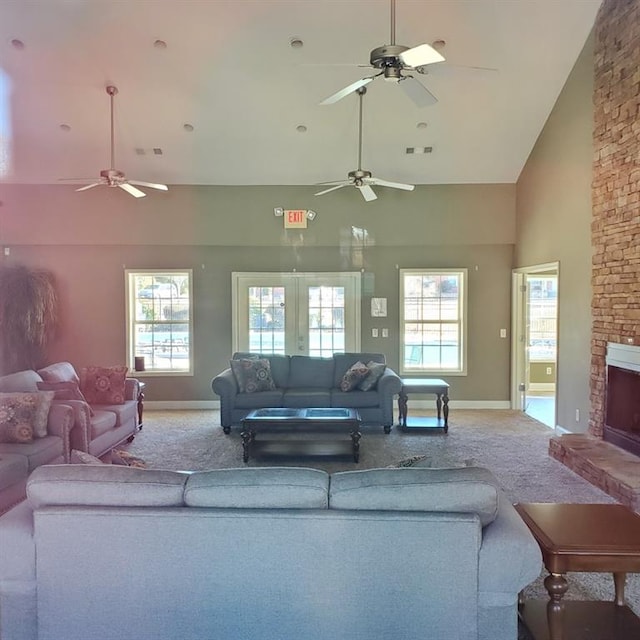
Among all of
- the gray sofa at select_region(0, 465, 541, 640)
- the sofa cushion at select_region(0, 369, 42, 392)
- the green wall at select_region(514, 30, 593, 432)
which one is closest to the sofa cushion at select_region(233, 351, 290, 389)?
the sofa cushion at select_region(0, 369, 42, 392)

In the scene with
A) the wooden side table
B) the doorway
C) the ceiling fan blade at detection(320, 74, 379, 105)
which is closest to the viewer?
the ceiling fan blade at detection(320, 74, 379, 105)

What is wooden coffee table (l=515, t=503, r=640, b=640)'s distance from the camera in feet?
6.59

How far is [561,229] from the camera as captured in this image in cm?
604

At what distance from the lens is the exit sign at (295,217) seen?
7570 mm

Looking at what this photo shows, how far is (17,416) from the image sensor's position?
158 inches

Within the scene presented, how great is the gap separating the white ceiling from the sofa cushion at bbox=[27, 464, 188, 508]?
11.6 ft

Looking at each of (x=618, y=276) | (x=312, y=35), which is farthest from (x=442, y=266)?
(x=312, y=35)

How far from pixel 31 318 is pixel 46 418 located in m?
3.41

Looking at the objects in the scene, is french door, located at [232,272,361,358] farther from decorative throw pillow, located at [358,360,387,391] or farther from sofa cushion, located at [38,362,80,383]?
sofa cushion, located at [38,362,80,383]

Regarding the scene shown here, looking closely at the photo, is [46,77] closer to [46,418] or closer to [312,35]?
[312,35]

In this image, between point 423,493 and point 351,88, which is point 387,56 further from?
point 423,493

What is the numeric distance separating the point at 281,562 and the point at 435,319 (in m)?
6.31

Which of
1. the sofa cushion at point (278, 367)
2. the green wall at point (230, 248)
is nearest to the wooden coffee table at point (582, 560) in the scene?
the sofa cushion at point (278, 367)

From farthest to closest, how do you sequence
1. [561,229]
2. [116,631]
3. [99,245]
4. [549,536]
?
[99,245] → [561,229] → [549,536] → [116,631]
